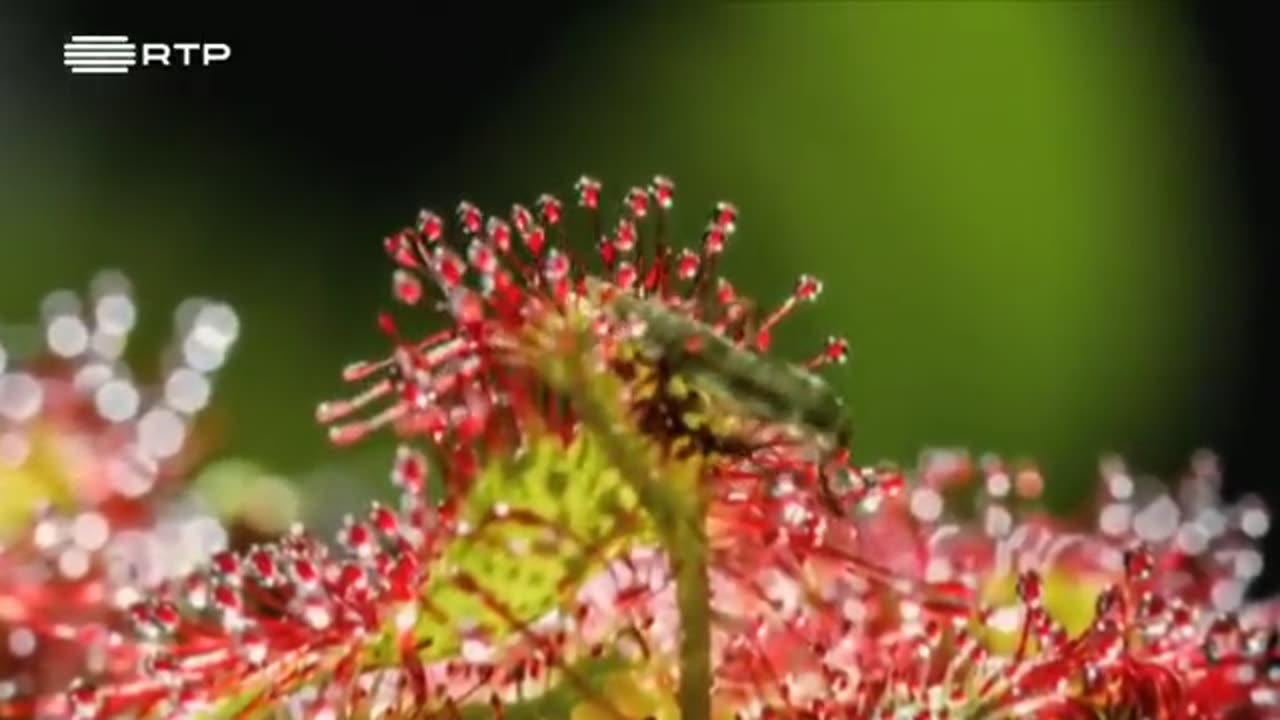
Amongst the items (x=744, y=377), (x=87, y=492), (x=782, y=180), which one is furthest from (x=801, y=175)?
(x=744, y=377)

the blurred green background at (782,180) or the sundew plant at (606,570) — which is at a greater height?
the blurred green background at (782,180)

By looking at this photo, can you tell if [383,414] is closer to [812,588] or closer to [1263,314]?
[812,588]

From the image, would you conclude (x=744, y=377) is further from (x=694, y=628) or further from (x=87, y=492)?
(x=87, y=492)

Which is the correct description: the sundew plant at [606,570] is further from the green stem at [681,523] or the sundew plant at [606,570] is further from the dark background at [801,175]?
the dark background at [801,175]

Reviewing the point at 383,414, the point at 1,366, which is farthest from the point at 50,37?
the point at 383,414

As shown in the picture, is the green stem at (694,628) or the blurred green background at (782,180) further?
the blurred green background at (782,180)

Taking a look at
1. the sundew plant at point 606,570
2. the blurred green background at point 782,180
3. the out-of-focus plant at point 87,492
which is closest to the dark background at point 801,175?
the blurred green background at point 782,180
